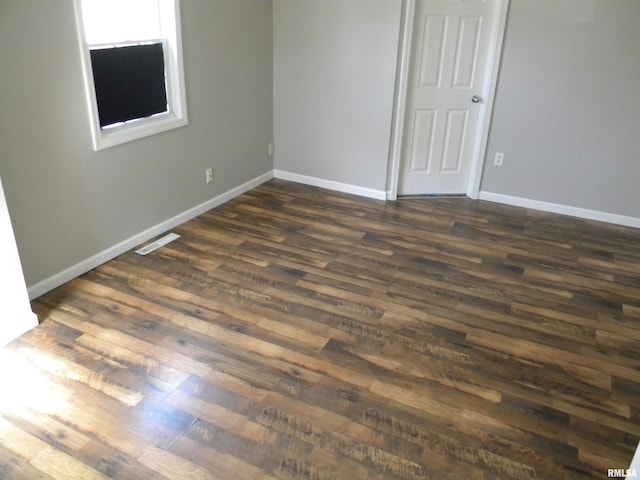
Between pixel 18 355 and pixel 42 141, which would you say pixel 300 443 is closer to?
pixel 18 355

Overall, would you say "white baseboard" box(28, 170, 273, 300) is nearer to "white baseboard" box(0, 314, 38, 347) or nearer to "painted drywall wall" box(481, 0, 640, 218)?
"white baseboard" box(0, 314, 38, 347)

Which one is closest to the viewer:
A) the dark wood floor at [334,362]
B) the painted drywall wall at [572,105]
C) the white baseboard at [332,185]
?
the dark wood floor at [334,362]

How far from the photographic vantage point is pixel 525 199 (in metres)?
4.52

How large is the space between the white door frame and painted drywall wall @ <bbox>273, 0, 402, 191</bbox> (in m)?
0.06

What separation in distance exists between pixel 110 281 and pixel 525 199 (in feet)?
11.5

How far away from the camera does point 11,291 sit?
101 inches

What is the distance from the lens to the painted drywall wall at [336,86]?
4246 mm

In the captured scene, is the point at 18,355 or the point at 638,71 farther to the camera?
the point at 638,71

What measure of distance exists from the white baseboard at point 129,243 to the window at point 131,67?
2.31ft

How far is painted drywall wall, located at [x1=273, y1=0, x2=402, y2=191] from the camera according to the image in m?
4.25

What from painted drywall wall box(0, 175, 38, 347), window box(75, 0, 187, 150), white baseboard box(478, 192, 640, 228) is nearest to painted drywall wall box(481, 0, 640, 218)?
white baseboard box(478, 192, 640, 228)

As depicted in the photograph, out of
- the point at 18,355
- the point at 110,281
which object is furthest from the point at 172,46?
the point at 18,355

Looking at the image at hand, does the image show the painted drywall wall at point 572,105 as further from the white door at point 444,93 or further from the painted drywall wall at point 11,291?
the painted drywall wall at point 11,291

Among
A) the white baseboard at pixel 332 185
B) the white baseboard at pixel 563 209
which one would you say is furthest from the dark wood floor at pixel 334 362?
the white baseboard at pixel 332 185
